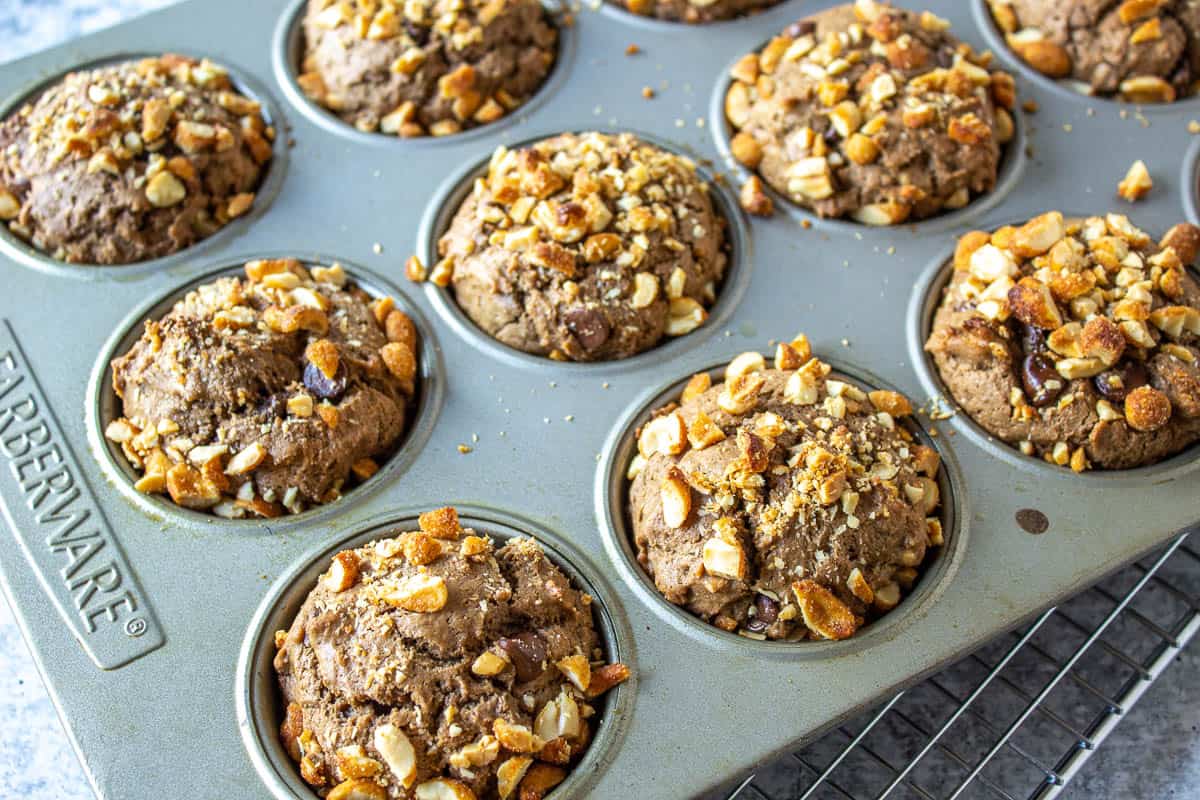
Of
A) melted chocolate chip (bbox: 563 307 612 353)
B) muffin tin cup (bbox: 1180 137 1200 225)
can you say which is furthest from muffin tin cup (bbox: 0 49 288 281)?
muffin tin cup (bbox: 1180 137 1200 225)

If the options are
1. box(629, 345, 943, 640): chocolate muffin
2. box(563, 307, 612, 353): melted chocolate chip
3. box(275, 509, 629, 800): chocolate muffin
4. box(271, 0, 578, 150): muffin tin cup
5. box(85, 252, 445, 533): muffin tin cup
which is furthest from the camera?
box(271, 0, 578, 150): muffin tin cup

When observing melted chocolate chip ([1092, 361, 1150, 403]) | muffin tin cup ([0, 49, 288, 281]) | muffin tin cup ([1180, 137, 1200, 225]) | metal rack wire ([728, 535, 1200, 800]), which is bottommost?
metal rack wire ([728, 535, 1200, 800])

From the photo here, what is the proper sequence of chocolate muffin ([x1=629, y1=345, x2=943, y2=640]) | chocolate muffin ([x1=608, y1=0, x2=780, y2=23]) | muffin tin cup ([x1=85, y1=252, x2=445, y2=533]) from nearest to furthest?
chocolate muffin ([x1=629, y1=345, x2=943, y2=640]) → muffin tin cup ([x1=85, y1=252, x2=445, y2=533]) → chocolate muffin ([x1=608, y1=0, x2=780, y2=23])

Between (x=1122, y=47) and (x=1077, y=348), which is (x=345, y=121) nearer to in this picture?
(x=1077, y=348)

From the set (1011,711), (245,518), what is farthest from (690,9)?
(1011,711)

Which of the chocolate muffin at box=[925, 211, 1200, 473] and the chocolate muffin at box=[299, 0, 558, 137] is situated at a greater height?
the chocolate muffin at box=[299, 0, 558, 137]

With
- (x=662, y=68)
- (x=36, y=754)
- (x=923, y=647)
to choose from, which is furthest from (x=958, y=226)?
(x=36, y=754)

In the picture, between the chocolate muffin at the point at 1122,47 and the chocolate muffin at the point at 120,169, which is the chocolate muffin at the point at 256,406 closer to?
the chocolate muffin at the point at 120,169

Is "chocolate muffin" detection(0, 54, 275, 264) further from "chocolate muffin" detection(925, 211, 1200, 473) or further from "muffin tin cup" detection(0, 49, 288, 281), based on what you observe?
"chocolate muffin" detection(925, 211, 1200, 473)

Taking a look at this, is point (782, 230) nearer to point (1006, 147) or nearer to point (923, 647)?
point (1006, 147)
